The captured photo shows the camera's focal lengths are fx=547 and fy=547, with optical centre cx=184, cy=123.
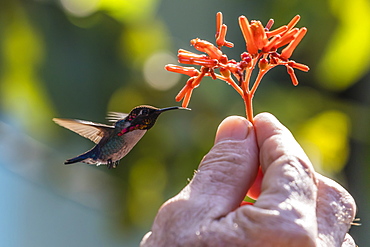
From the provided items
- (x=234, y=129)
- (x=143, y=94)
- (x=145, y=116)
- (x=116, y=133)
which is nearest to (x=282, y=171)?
(x=234, y=129)

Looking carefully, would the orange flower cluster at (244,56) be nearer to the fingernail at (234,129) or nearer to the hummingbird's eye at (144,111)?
the fingernail at (234,129)

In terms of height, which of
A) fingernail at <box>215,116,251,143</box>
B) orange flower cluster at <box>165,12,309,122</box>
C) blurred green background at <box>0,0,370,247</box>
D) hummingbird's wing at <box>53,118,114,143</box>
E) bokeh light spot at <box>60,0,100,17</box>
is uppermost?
orange flower cluster at <box>165,12,309,122</box>

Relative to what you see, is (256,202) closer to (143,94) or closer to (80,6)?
(143,94)

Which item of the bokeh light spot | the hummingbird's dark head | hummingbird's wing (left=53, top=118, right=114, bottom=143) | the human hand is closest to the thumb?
the human hand

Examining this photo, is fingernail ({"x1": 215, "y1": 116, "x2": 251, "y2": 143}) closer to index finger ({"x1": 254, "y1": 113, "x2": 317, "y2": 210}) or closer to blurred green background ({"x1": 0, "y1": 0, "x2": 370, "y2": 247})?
index finger ({"x1": 254, "y1": 113, "x2": 317, "y2": 210})

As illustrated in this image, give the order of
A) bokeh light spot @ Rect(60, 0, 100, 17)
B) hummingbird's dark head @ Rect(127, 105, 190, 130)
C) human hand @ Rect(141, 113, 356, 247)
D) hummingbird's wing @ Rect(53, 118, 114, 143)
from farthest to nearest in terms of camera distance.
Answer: bokeh light spot @ Rect(60, 0, 100, 17) → hummingbird's wing @ Rect(53, 118, 114, 143) → hummingbird's dark head @ Rect(127, 105, 190, 130) → human hand @ Rect(141, 113, 356, 247)

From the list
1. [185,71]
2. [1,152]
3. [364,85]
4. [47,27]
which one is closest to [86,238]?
[1,152]

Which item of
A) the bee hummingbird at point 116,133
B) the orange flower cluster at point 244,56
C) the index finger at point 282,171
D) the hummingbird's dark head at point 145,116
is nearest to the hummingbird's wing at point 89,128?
the bee hummingbird at point 116,133

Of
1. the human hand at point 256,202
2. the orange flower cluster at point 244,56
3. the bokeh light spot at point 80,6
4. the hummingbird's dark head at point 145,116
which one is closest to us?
the human hand at point 256,202

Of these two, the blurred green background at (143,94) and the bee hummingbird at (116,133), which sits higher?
the bee hummingbird at (116,133)
